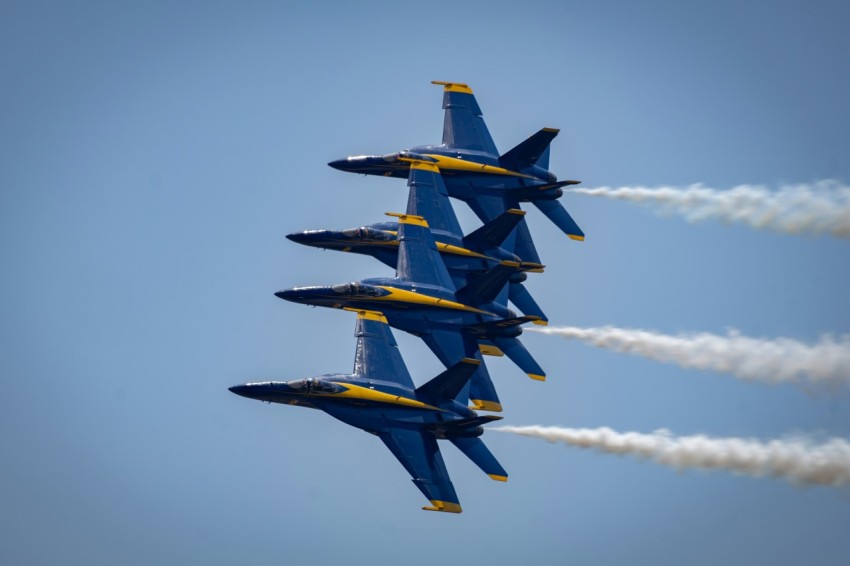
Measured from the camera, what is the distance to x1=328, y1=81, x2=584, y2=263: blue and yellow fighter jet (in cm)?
9062

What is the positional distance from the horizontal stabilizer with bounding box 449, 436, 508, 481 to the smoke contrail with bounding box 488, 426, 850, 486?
239 cm

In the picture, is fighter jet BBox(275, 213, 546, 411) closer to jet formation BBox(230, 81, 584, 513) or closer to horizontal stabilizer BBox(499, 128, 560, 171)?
jet formation BBox(230, 81, 584, 513)

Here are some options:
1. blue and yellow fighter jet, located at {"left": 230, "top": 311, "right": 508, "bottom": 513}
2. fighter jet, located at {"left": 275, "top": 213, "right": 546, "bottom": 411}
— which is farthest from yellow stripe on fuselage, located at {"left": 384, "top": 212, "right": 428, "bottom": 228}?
blue and yellow fighter jet, located at {"left": 230, "top": 311, "right": 508, "bottom": 513}

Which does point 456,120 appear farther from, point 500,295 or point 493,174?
point 500,295

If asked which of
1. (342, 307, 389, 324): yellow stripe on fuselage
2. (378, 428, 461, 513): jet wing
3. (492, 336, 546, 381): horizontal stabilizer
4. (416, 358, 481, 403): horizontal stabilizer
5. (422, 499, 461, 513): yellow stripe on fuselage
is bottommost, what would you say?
(422, 499, 461, 513): yellow stripe on fuselage

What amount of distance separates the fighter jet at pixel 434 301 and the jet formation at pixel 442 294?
5 cm

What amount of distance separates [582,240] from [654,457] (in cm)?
1391

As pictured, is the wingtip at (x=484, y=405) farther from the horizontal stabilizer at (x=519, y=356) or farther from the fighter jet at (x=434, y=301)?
the horizontal stabilizer at (x=519, y=356)

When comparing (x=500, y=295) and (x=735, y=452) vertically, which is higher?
(x=500, y=295)

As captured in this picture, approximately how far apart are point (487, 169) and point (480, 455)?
1645cm

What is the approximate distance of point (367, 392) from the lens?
81562 mm

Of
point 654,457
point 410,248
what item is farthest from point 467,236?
point 654,457

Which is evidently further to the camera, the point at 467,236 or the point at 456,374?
the point at 467,236

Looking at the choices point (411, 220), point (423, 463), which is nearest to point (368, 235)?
point (411, 220)
